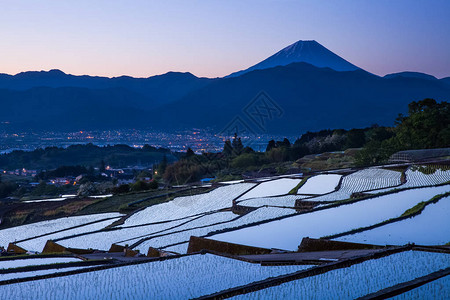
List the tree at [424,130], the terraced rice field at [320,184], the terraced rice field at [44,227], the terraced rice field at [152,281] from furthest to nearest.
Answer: the tree at [424,130] → the terraced rice field at [320,184] → the terraced rice field at [44,227] → the terraced rice field at [152,281]

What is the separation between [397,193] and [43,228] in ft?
54.9

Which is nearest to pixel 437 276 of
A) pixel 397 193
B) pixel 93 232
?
pixel 397 193

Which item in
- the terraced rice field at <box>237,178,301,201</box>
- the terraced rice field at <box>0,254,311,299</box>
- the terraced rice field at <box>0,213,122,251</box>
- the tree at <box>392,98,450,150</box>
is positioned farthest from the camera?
the tree at <box>392,98,450,150</box>

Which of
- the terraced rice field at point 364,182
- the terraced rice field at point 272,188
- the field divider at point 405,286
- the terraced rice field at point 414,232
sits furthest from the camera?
the terraced rice field at point 272,188

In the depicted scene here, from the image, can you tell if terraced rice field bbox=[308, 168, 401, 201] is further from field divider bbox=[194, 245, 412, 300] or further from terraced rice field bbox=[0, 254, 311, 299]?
field divider bbox=[194, 245, 412, 300]

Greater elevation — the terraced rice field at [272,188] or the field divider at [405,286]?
the field divider at [405,286]

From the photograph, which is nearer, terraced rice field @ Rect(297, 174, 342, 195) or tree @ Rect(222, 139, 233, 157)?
terraced rice field @ Rect(297, 174, 342, 195)

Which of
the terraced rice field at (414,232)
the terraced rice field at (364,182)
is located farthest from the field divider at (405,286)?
the terraced rice field at (364,182)

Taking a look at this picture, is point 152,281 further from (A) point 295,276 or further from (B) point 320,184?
(B) point 320,184

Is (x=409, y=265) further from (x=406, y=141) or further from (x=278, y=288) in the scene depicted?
(x=406, y=141)

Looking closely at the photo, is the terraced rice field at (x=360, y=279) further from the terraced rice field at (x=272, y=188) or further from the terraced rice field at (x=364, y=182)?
the terraced rice field at (x=272, y=188)

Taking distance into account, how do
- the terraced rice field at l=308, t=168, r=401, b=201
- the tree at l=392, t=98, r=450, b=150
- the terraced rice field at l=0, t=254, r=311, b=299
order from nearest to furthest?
the terraced rice field at l=0, t=254, r=311, b=299 → the terraced rice field at l=308, t=168, r=401, b=201 → the tree at l=392, t=98, r=450, b=150

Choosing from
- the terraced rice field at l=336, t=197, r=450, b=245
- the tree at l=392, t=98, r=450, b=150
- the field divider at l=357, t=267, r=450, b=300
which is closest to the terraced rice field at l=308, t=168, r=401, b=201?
the terraced rice field at l=336, t=197, r=450, b=245

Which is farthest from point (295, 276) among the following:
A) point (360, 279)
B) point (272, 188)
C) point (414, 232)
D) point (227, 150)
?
point (227, 150)
